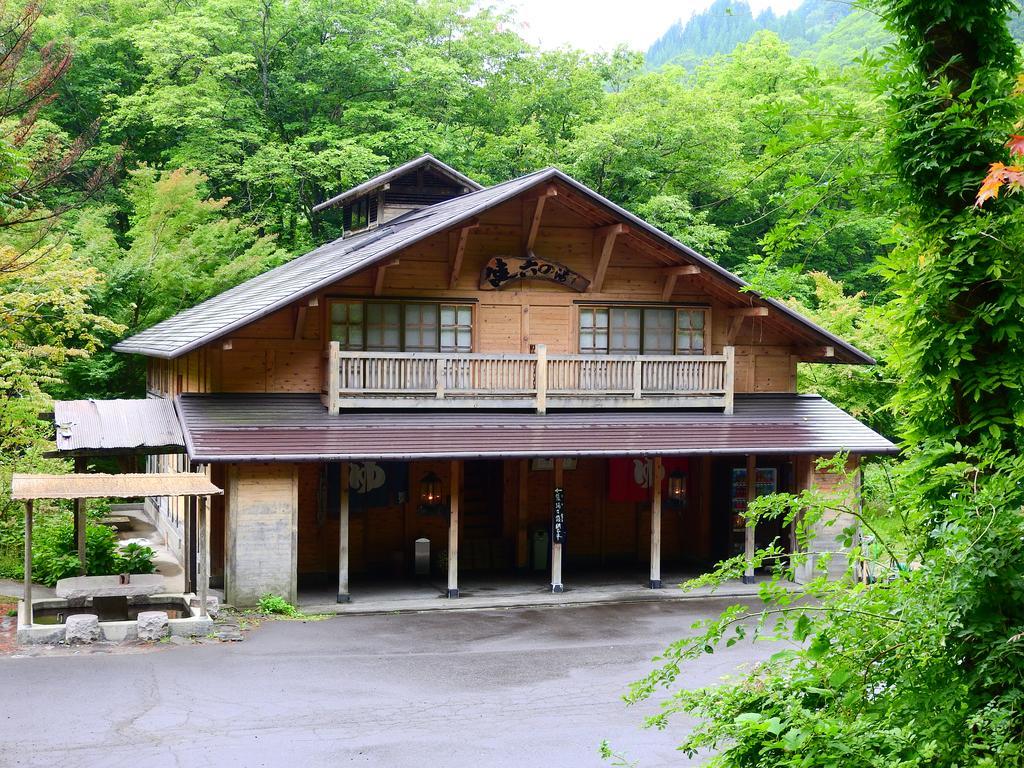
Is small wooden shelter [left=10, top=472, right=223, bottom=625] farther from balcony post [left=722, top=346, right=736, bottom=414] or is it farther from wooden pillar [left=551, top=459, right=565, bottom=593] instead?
balcony post [left=722, top=346, right=736, bottom=414]

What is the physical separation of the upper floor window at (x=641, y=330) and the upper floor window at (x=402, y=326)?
2454 millimetres

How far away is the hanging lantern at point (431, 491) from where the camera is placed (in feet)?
63.2

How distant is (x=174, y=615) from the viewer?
1630cm

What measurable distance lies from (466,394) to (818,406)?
7.78 m

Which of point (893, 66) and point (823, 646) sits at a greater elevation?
point (893, 66)

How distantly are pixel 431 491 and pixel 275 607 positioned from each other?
12.5ft

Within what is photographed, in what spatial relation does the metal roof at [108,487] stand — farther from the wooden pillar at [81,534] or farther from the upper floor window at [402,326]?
the upper floor window at [402,326]

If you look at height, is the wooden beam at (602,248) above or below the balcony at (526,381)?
above

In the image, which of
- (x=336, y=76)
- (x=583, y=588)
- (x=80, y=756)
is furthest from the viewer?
(x=336, y=76)

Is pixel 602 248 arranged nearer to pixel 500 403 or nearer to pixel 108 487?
pixel 500 403

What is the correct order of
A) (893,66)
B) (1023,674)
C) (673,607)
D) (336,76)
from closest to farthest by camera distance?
(1023,674) < (893,66) < (673,607) < (336,76)

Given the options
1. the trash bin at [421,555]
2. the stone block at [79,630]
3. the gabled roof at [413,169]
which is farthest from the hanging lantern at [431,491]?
the gabled roof at [413,169]

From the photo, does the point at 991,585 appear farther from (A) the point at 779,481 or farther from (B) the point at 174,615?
(A) the point at 779,481

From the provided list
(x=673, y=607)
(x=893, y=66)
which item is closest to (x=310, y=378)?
(x=673, y=607)
